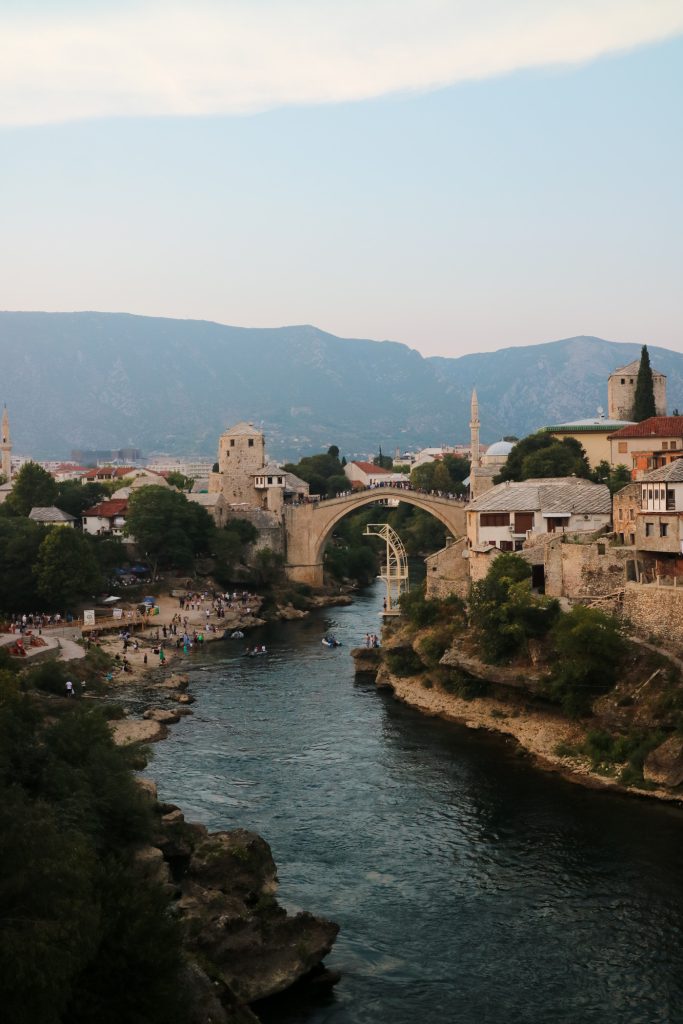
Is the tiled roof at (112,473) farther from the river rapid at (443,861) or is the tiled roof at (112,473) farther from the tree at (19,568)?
the river rapid at (443,861)

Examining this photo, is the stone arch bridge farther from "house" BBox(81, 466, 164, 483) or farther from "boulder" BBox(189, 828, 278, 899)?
"boulder" BBox(189, 828, 278, 899)

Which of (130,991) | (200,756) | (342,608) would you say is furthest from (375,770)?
(342,608)

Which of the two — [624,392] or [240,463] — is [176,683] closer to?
[240,463]

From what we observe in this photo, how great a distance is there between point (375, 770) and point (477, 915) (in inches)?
376

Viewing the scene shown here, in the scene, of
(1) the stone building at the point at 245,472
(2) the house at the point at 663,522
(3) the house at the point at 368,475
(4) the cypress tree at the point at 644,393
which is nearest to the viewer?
(2) the house at the point at 663,522

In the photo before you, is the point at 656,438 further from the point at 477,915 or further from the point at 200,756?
the point at 477,915

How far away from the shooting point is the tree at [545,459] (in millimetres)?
55906

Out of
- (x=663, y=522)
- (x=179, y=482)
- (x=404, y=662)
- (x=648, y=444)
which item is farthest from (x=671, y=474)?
(x=179, y=482)

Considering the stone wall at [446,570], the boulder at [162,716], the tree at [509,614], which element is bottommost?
the boulder at [162,716]

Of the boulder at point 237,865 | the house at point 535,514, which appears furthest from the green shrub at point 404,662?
the boulder at point 237,865

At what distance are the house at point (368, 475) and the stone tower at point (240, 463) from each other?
131ft

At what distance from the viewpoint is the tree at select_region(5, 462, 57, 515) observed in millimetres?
71438

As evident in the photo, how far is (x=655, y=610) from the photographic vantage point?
33812 millimetres

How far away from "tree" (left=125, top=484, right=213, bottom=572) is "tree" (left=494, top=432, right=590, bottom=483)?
17939 mm
